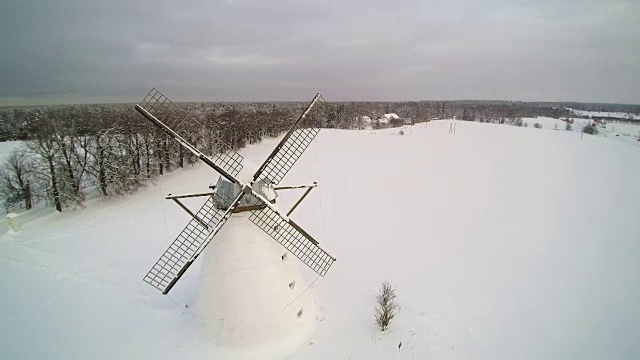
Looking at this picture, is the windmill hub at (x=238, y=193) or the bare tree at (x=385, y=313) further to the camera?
the bare tree at (x=385, y=313)

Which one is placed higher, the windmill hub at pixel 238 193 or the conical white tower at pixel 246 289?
the windmill hub at pixel 238 193

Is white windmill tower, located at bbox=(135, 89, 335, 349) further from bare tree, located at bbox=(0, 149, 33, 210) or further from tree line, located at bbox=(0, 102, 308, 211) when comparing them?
bare tree, located at bbox=(0, 149, 33, 210)

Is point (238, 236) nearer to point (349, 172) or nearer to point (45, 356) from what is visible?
point (45, 356)

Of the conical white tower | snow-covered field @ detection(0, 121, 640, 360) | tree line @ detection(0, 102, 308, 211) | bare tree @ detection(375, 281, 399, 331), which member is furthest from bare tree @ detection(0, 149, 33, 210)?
bare tree @ detection(375, 281, 399, 331)

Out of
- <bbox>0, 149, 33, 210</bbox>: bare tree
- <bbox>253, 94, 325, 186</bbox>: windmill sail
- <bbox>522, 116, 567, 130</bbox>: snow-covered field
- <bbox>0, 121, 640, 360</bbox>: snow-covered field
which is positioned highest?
<bbox>253, 94, 325, 186</bbox>: windmill sail

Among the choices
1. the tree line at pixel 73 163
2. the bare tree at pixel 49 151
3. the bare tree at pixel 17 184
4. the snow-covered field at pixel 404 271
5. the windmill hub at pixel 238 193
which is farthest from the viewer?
the bare tree at pixel 17 184

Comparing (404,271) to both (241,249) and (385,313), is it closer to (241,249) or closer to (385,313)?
(385,313)

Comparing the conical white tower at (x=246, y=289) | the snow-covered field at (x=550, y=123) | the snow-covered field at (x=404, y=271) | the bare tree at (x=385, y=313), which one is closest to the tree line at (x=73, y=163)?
the snow-covered field at (x=404, y=271)

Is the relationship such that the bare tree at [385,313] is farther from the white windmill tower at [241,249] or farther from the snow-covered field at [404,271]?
the white windmill tower at [241,249]

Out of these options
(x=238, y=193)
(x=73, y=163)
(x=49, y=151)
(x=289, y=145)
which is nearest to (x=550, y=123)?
(x=73, y=163)
